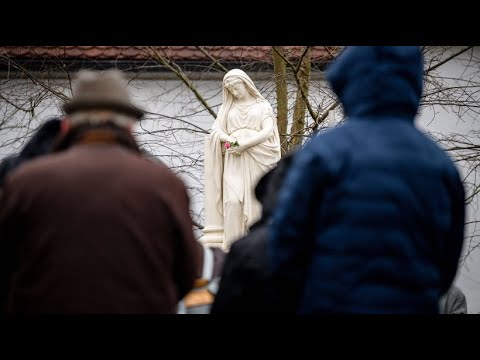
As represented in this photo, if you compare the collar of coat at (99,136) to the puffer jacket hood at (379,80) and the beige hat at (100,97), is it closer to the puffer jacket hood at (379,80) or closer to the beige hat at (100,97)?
the beige hat at (100,97)

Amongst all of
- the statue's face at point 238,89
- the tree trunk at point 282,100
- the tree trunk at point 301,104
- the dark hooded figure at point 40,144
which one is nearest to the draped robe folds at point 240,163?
the statue's face at point 238,89

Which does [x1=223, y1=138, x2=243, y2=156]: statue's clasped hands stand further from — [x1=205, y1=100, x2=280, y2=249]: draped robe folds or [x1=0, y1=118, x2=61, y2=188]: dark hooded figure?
[x1=0, y1=118, x2=61, y2=188]: dark hooded figure

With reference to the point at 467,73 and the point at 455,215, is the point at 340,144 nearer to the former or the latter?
the point at 455,215

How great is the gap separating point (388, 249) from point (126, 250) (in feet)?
3.40

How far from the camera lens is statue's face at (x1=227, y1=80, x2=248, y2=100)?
32.0 ft

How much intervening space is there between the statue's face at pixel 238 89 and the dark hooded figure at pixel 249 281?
5.84 m

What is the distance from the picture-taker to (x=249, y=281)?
12.8 ft

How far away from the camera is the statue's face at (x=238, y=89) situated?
32.0 ft

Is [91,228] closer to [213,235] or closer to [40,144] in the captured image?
[40,144]

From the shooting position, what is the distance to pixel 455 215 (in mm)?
3830

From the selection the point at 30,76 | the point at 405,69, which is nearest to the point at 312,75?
the point at 30,76

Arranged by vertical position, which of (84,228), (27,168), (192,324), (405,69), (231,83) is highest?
(231,83)

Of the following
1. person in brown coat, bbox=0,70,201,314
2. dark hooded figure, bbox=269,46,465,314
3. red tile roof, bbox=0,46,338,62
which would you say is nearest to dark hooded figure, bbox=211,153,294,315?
dark hooded figure, bbox=269,46,465,314

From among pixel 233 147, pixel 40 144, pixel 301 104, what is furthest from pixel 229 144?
pixel 40 144
